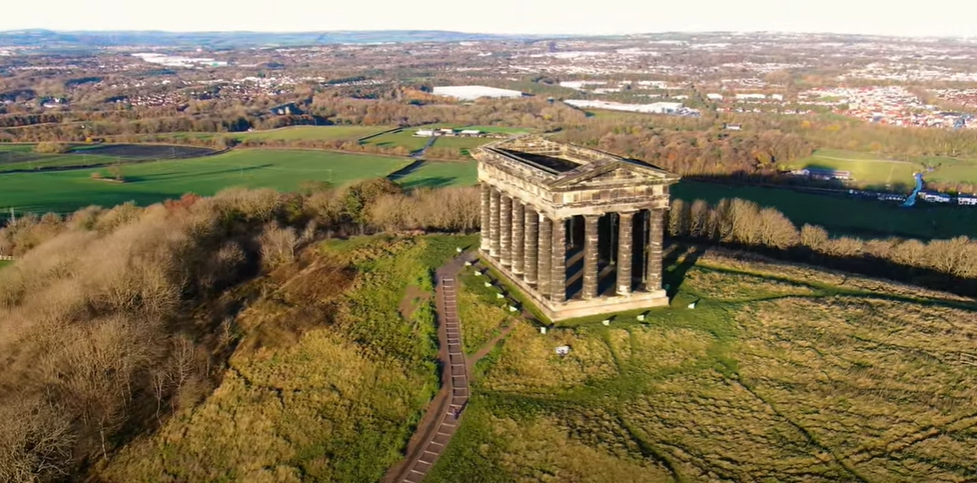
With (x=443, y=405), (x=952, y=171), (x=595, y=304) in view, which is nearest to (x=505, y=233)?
(x=595, y=304)

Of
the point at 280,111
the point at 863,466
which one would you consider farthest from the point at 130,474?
the point at 280,111

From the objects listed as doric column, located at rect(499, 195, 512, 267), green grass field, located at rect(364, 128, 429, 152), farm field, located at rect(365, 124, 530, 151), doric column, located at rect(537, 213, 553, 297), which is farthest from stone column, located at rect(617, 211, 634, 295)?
green grass field, located at rect(364, 128, 429, 152)

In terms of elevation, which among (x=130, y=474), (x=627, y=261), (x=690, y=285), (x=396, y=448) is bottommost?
(x=130, y=474)

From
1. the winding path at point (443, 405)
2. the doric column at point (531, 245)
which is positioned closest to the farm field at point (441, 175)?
the doric column at point (531, 245)

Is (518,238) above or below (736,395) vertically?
above

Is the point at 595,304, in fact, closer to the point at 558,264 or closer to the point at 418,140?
the point at 558,264

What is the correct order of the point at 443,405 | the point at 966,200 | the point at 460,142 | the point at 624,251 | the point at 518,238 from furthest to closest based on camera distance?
the point at 460,142 < the point at 966,200 < the point at 518,238 < the point at 624,251 < the point at 443,405

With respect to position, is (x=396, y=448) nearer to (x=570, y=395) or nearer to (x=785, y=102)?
(x=570, y=395)

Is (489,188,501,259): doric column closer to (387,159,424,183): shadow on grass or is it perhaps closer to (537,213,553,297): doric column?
(537,213,553,297): doric column
